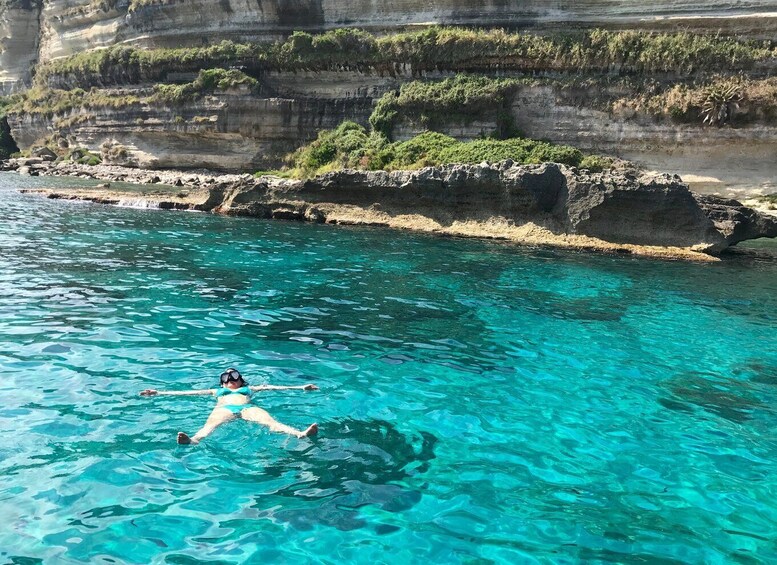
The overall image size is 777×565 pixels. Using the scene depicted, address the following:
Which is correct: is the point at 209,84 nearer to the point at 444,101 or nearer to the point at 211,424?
the point at 444,101

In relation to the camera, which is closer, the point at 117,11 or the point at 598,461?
the point at 598,461

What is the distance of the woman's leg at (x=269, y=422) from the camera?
5.53 metres

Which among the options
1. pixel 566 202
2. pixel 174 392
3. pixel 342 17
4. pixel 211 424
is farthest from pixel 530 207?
pixel 342 17

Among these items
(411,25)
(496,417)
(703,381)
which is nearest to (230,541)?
(496,417)

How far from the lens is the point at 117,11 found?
170 feet

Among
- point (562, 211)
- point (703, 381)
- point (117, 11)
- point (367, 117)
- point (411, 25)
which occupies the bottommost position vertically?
point (703, 381)

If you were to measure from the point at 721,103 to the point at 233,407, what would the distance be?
2939 cm

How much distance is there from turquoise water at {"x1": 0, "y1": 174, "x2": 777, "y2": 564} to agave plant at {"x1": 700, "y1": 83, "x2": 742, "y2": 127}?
18.3 meters

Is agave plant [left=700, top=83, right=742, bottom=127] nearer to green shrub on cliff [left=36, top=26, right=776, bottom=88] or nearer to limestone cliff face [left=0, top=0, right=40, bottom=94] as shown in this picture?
green shrub on cliff [left=36, top=26, right=776, bottom=88]

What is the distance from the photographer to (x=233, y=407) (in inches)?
236

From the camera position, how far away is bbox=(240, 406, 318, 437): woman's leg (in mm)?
5531

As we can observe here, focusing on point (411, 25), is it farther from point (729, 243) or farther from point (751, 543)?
point (751, 543)

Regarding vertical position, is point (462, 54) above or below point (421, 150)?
above

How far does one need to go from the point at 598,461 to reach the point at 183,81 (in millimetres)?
44832
